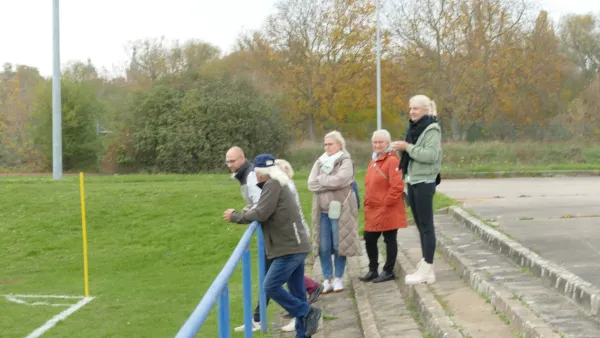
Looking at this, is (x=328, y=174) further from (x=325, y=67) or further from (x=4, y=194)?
(x=325, y=67)

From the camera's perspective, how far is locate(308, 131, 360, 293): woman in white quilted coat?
318 inches

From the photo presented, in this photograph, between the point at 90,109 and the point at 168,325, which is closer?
the point at 168,325

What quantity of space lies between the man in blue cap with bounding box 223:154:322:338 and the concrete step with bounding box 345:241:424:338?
0.59 meters

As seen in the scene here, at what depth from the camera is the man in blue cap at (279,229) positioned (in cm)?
617

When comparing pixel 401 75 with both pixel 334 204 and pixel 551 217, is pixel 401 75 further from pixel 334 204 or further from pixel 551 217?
pixel 334 204

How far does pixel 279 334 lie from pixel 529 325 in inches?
119

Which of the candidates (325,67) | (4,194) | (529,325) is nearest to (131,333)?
(529,325)

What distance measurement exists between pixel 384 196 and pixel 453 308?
1963 mm

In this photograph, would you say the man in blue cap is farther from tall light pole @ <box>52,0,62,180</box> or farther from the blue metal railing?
tall light pole @ <box>52,0,62,180</box>

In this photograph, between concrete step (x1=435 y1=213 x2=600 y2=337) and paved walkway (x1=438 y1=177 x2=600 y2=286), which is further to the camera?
paved walkway (x1=438 y1=177 x2=600 y2=286)

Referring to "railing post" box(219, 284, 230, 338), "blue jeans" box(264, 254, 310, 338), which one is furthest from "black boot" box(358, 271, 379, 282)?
"railing post" box(219, 284, 230, 338)

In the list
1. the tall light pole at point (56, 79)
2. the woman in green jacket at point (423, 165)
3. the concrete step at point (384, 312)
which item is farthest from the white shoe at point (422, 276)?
the tall light pole at point (56, 79)

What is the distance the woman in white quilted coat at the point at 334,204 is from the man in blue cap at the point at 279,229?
5.51ft

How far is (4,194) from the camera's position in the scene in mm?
16938
